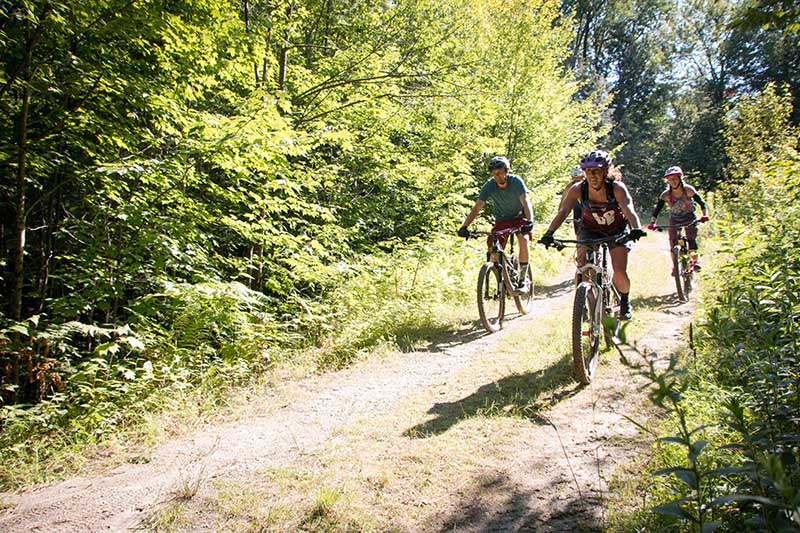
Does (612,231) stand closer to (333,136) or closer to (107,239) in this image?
(333,136)

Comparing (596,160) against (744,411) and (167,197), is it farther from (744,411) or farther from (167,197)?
(167,197)

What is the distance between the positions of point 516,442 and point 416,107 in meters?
7.81

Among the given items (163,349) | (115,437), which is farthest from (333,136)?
(115,437)

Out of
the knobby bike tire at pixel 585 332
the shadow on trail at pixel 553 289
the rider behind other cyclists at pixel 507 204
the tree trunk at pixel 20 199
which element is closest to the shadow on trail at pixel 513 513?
the knobby bike tire at pixel 585 332

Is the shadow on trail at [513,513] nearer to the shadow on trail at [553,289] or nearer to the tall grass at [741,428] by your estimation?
the tall grass at [741,428]

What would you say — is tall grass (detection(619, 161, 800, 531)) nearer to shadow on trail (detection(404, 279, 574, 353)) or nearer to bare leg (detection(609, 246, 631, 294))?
bare leg (detection(609, 246, 631, 294))

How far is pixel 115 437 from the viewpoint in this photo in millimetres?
4066

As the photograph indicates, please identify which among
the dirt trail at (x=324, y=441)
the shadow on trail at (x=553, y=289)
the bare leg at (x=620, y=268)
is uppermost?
the bare leg at (x=620, y=268)

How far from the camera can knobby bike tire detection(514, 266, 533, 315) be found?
26.6 feet

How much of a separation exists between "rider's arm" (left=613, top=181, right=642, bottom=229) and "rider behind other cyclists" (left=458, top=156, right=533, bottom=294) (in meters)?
2.03

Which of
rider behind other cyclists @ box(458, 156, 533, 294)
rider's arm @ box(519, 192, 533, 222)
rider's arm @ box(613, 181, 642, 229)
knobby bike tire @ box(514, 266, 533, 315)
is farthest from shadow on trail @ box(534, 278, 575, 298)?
rider's arm @ box(613, 181, 642, 229)

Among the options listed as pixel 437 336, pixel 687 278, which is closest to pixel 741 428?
pixel 437 336

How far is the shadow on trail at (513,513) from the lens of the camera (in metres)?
2.65

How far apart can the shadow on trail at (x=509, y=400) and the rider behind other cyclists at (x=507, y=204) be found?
2668 mm
